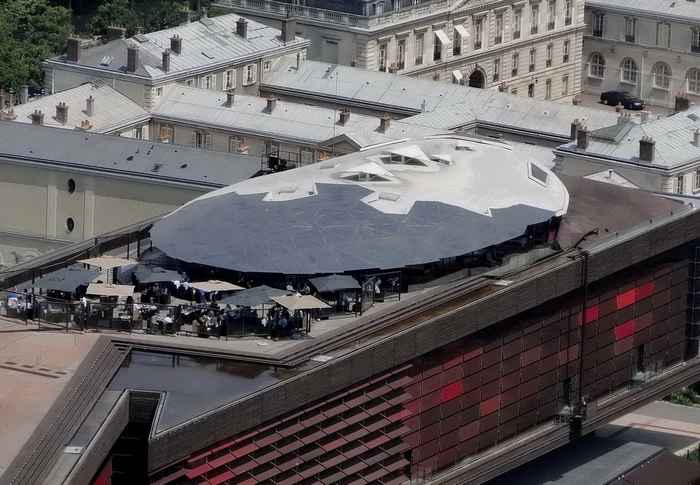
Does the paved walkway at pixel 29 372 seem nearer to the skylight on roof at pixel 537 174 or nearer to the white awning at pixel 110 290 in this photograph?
the white awning at pixel 110 290

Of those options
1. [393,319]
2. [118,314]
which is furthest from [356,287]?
[118,314]

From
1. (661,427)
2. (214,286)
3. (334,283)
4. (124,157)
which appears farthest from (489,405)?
(124,157)

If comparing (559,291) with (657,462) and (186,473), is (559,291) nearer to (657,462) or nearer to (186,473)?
(657,462)

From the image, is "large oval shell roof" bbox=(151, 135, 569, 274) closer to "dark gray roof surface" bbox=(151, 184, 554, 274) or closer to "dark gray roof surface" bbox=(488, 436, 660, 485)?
"dark gray roof surface" bbox=(151, 184, 554, 274)

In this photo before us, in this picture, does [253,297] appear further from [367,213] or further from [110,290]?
[367,213]

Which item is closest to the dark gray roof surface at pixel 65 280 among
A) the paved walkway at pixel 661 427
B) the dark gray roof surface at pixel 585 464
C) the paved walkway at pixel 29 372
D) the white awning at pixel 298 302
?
the paved walkway at pixel 29 372
